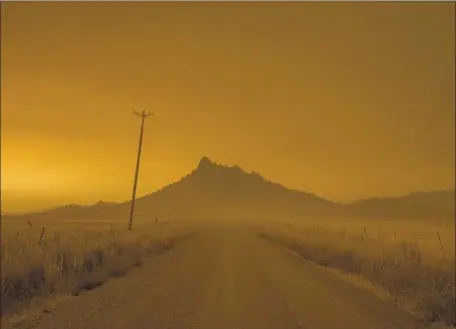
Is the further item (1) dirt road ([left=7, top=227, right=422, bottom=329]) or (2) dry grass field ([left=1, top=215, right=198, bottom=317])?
(2) dry grass field ([left=1, top=215, right=198, bottom=317])

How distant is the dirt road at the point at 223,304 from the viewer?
32.1 feet

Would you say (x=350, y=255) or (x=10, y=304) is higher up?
(x=350, y=255)

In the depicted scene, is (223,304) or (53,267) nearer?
(223,304)

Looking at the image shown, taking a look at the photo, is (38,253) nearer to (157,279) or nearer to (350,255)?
(157,279)

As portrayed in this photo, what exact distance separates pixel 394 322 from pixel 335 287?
4638 mm

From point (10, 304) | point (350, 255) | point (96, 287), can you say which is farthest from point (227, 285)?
point (350, 255)

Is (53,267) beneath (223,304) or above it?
above

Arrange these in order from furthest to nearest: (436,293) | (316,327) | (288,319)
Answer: (436,293), (288,319), (316,327)

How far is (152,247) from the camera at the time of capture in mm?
27844

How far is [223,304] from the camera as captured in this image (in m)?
11.8

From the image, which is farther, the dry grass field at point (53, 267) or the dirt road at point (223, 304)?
the dry grass field at point (53, 267)

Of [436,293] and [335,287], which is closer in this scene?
[436,293]

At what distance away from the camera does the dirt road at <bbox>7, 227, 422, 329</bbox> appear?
977 cm

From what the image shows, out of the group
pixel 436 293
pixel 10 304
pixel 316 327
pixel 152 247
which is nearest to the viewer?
pixel 316 327
